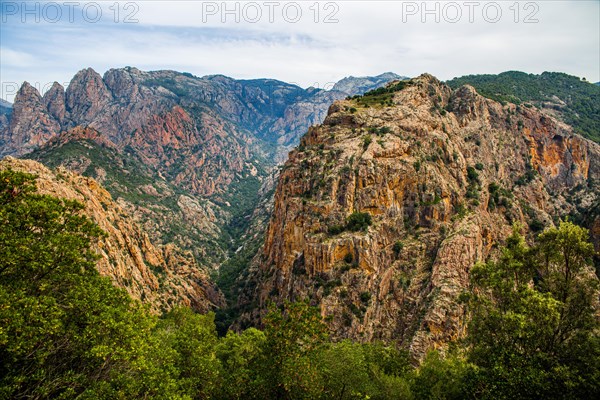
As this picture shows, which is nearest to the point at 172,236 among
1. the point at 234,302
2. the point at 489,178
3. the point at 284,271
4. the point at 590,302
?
the point at 234,302

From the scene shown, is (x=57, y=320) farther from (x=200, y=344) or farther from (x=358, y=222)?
(x=358, y=222)

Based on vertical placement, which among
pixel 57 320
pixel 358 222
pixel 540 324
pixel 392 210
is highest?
pixel 392 210

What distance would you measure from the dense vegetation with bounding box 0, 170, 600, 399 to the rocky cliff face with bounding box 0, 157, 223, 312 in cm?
5231

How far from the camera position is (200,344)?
3569 centimetres

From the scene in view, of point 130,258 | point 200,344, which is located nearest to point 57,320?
point 200,344

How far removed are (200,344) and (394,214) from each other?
210 feet

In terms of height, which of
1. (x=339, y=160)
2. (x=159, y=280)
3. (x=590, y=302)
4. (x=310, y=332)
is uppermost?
(x=339, y=160)

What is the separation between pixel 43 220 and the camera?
2447 cm

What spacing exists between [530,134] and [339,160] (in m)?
89.2

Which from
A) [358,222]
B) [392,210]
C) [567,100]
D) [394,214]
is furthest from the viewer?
[567,100]

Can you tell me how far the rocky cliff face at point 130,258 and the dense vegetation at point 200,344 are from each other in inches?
2060

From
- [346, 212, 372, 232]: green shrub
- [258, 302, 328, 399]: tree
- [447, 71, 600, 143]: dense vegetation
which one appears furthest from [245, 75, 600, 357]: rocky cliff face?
[447, 71, 600, 143]: dense vegetation

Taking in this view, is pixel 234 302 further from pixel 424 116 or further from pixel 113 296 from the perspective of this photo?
pixel 113 296

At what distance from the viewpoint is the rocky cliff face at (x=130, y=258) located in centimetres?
8431
